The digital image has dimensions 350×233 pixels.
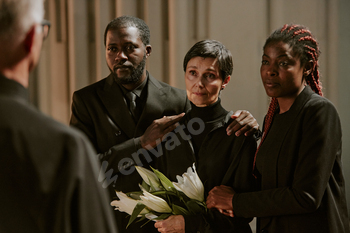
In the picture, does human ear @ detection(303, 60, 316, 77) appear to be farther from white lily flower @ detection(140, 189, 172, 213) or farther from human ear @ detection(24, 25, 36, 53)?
human ear @ detection(24, 25, 36, 53)

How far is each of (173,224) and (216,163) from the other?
0.32m

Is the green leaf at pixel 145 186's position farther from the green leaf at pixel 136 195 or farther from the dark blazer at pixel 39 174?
the dark blazer at pixel 39 174

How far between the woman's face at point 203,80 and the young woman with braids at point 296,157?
23cm

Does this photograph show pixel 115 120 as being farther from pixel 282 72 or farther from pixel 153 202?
pixel 282 72

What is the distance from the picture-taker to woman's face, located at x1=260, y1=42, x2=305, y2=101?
1.44 metres

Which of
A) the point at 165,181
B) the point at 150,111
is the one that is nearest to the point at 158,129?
the point at 150,111

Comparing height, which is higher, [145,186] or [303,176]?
[303,176]

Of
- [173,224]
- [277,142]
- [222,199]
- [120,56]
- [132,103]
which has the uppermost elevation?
[120,56]

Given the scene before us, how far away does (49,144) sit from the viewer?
2.10ft

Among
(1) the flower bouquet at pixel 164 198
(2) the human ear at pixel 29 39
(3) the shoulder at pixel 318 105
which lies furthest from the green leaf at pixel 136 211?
(2) the human ear at pixel 29 39

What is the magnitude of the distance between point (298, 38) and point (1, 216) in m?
1.24

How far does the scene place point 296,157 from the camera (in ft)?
4.62

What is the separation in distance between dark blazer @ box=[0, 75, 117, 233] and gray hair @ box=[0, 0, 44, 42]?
12 centimetres

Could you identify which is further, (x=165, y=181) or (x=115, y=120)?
(x=115, y=120)
